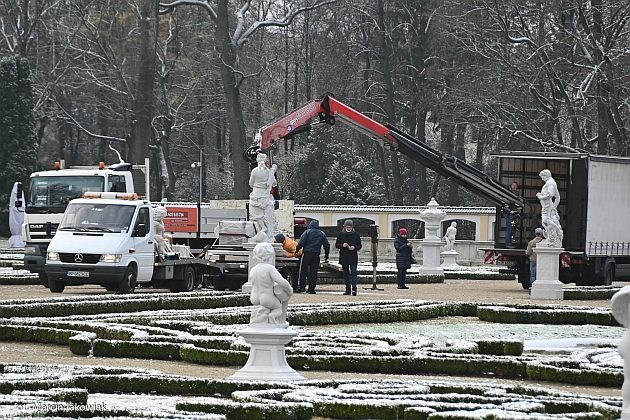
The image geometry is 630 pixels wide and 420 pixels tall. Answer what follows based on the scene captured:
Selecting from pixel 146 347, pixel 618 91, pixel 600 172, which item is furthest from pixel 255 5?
pixel 146 347

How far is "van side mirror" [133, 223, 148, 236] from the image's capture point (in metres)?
27.3

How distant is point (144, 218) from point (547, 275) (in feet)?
26.5

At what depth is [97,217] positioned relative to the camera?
27.5 metres

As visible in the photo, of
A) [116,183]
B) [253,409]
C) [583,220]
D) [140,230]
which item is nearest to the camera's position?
[253,409]

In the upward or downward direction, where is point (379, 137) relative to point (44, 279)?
upward

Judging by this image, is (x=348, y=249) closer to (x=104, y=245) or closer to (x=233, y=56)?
(x=104, y=245)

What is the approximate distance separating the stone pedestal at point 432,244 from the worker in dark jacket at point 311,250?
9590mm

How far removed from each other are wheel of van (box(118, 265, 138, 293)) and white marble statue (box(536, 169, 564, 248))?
804 centimetres

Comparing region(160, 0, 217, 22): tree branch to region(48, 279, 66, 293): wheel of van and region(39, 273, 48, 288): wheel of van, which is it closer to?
region(39, 273, 48, 288): wheel of van

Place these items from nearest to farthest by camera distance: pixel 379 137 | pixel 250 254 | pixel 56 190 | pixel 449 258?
pixel 250 254, pixel 56 190, pixel 379 137, pixel 449 258

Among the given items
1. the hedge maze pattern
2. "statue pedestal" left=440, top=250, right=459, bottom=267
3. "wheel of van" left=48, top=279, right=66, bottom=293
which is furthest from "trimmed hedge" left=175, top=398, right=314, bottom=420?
"statue pedestal" left=440, top=250, right=459, bottom=267

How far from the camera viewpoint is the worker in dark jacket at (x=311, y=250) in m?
29.2

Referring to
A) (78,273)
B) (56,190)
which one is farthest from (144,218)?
(56,190)

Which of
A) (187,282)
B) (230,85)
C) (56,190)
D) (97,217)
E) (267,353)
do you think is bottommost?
(267,353)
